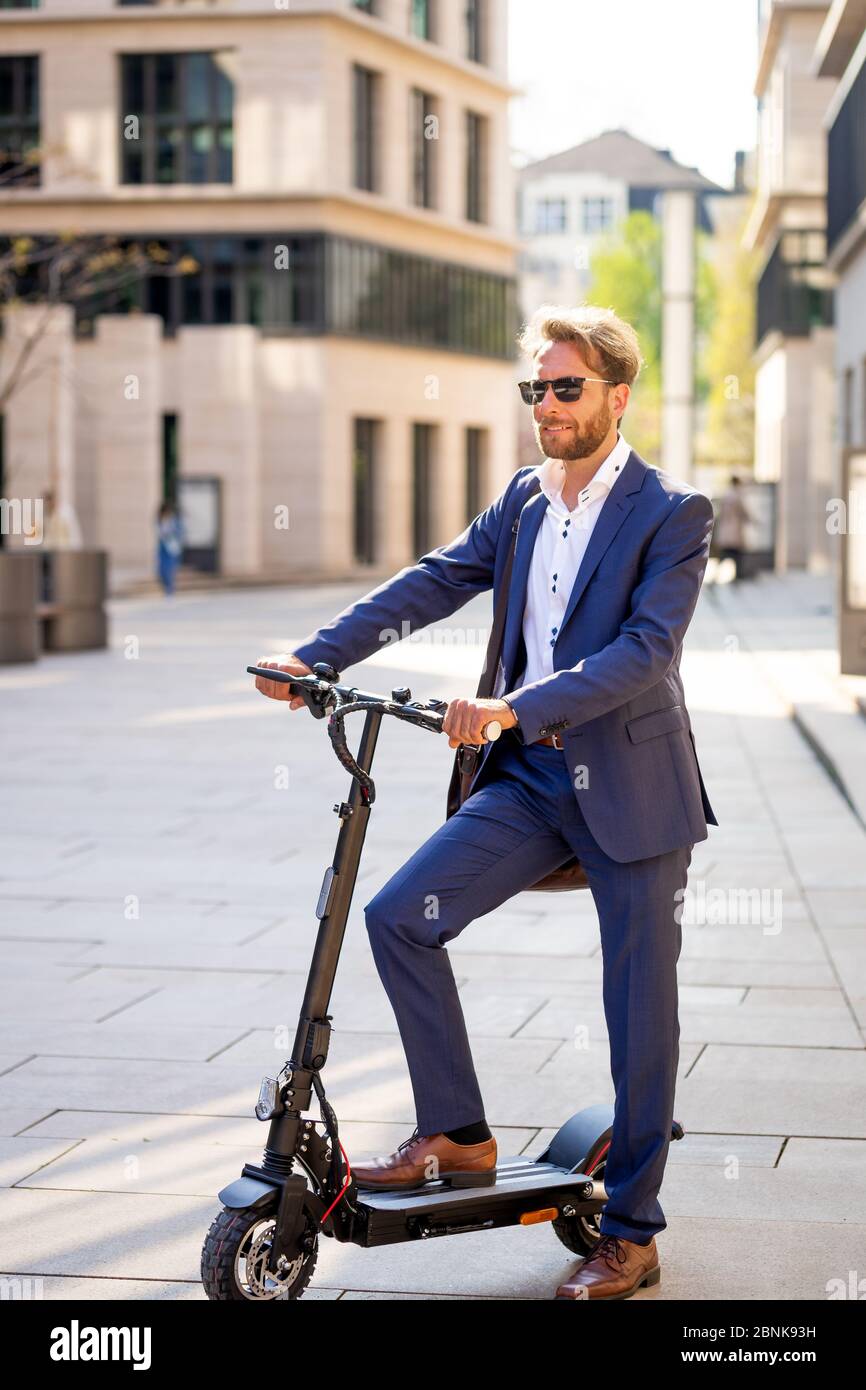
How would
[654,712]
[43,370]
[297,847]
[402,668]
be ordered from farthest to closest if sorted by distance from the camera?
[43,370], [402,668], [297,847], [654,712]

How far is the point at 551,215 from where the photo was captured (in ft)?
380

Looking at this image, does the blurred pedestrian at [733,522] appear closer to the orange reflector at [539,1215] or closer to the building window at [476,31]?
the building window at [476,31]

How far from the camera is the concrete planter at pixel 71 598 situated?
22.4m

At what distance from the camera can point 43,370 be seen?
41.5 meters

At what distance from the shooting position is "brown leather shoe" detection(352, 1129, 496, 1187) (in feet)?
13.5

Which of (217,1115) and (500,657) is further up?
(500,657)

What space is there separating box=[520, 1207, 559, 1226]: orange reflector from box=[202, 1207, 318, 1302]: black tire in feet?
1.77

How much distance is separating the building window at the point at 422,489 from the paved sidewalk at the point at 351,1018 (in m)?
41.9

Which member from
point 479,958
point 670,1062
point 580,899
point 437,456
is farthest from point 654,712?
point 437,456

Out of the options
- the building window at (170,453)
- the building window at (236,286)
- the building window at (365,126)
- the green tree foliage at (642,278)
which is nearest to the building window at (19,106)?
the building window at (236,286)

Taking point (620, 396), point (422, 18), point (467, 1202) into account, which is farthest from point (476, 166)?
point (467, 1202)

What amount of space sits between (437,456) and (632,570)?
51.7m
